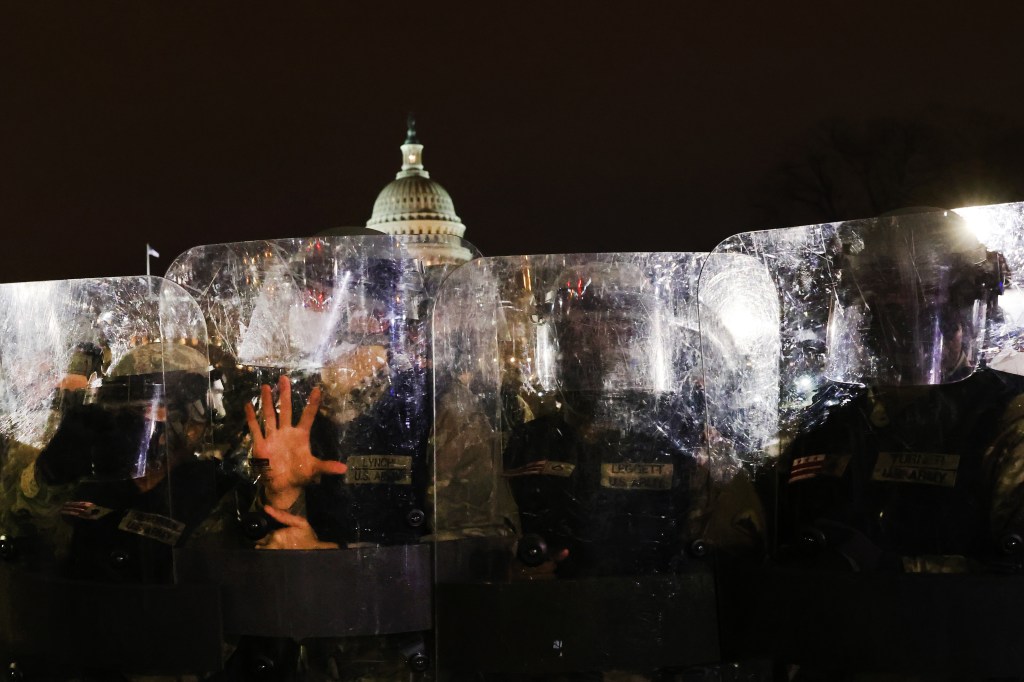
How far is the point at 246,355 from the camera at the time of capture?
680cm

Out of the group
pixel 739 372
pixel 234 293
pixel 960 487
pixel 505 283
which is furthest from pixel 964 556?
pixel 234 293

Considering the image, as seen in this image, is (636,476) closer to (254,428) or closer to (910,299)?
(910,299)

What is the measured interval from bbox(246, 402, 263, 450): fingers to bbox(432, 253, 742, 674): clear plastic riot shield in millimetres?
1002

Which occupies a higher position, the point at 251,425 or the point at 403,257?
the point at 403,257

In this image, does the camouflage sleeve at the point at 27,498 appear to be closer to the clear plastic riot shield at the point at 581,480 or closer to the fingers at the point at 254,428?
the fingers at the point at 254,428

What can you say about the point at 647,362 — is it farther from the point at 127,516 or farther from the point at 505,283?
the point at 127,516

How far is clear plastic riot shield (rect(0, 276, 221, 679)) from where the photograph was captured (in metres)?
6.52

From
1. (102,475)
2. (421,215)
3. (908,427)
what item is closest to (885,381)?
(908,427)

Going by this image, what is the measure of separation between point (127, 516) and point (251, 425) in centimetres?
76

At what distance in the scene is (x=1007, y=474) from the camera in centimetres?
530

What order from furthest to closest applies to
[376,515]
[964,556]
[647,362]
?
[376,515], [647,362], [964,556]

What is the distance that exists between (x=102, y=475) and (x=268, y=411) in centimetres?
92

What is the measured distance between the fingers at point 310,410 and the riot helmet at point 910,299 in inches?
98.2

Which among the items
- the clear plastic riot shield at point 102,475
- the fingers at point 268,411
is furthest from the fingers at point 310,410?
the clear plastic riot shield at point 102,475
